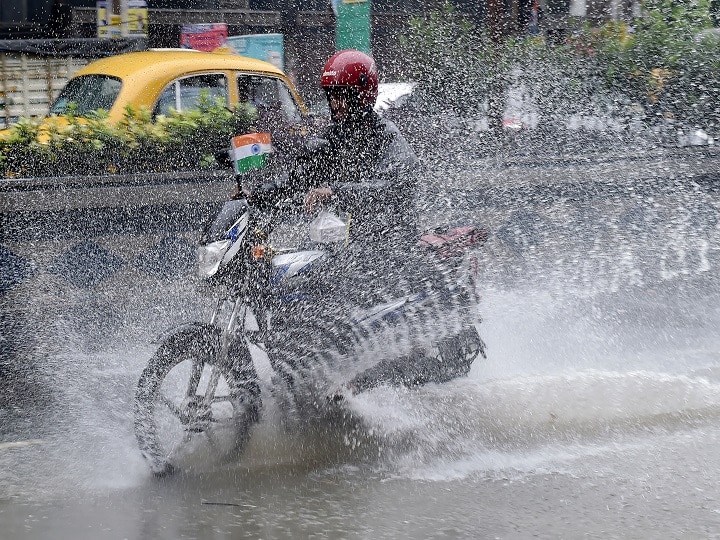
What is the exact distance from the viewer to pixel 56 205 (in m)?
5.41

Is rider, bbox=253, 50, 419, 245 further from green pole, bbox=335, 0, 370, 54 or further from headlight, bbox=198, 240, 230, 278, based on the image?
green pole, bbox=335, 0, 370, 54

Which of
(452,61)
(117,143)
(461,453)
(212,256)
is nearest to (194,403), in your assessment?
(212,256)

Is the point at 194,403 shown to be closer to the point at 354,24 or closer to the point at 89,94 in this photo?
the point at 89,94

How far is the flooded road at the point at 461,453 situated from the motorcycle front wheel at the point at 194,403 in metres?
0.08

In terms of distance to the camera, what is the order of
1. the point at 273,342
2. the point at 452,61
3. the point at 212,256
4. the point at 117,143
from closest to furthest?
the point at 212,256 → the point at 273,342 → the point at 117,143 → the point at 452,61

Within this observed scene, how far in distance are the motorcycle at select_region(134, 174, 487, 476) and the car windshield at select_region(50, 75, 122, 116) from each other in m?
3.73

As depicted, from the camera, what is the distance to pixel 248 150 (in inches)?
150

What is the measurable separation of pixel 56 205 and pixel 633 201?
429 centimetres

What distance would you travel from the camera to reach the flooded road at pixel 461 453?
3512mm

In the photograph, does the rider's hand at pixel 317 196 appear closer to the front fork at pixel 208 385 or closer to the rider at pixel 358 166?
the rider at pixel 358 166

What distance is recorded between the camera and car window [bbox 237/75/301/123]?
27.2 feet

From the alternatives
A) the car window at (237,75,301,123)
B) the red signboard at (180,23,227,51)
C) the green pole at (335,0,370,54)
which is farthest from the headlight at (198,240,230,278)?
the red signboard at (180,23,227,51)

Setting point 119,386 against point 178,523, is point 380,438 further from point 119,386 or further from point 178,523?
point 119,386

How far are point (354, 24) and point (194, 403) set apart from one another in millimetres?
7376
